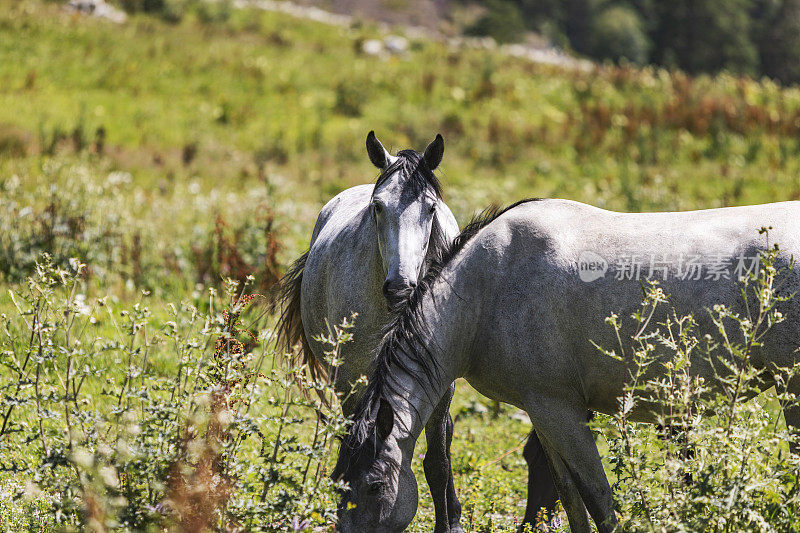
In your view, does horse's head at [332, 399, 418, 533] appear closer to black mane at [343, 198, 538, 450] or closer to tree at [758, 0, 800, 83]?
black mane at [343, 198, 538, 450]

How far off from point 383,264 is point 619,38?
5306cm

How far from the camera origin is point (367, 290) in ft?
13.7

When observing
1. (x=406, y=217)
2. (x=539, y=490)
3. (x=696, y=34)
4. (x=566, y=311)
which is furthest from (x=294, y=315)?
(x=696, y=34)

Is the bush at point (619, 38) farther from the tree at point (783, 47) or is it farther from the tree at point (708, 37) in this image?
the tree at point (783, 47)

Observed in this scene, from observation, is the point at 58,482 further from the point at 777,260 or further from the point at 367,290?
the point at 777,260

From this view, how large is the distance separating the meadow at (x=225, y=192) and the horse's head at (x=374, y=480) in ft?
0.40

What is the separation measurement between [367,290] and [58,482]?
6.13ft

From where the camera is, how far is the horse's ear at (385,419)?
9.72ft

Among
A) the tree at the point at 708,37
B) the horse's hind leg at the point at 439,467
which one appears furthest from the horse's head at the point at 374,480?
the tree at the point at 708,37

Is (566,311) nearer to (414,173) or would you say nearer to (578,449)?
(578,449)

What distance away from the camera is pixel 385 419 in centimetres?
297

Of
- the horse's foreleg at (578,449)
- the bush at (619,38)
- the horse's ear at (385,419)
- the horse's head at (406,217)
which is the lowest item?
the bush at (619,38)

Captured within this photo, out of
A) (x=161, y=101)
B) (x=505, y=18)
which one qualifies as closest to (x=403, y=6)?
(x=505, y=18)

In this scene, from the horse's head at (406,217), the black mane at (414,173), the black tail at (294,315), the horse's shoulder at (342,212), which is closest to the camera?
the horse's head at (406,217)
